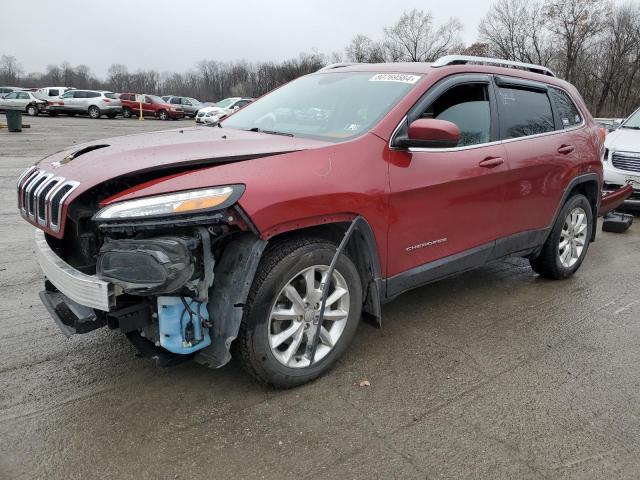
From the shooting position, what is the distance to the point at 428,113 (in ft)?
11.9

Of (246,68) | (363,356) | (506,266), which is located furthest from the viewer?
(246,68)

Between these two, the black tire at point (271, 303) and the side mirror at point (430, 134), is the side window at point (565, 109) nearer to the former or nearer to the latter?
the side mirror at point (430, 134)

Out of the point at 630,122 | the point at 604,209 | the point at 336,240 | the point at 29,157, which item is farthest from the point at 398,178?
the point at 29,157

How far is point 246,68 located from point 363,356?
105 metres

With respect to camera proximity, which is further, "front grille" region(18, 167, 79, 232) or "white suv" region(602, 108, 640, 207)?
"white suv" region(602, 108, 640, 207)

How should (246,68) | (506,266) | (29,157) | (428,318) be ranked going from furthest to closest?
(246,68)
(29,157)
(506,266)
(428,318)

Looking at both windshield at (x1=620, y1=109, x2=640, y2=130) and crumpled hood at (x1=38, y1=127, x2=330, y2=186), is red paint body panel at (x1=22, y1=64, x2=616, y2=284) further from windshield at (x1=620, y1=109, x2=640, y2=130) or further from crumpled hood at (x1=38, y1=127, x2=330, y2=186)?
windshield at (x1=620, y1=109, x2=640, y2=130)

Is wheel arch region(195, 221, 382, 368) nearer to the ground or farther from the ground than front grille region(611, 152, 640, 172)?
nearer to the ground

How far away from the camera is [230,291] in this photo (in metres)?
2.69

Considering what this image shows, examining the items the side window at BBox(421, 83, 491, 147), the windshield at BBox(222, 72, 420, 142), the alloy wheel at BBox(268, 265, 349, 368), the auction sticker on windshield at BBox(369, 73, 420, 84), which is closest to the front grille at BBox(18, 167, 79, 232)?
the alloy wheel at BBox(268, 265, 349, 368)

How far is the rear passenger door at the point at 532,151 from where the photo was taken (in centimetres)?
418

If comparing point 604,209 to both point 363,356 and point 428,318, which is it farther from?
point 363,356

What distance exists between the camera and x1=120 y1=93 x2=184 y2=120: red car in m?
35.5

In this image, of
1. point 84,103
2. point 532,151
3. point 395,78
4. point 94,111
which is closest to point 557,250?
point 532,151
